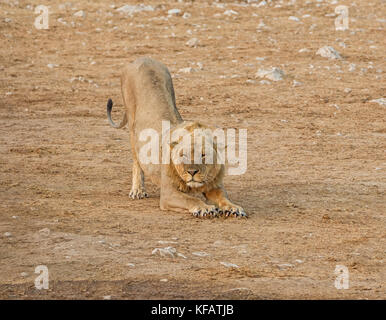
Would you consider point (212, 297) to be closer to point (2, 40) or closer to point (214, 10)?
point (2, 40)

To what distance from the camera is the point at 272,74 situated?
13.2 metres

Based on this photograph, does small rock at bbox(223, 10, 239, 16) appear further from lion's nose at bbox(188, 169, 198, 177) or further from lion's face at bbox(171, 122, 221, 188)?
lion's nose at bbox(188, 169, 198, 177)

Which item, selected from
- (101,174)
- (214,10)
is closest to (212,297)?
(101,174)

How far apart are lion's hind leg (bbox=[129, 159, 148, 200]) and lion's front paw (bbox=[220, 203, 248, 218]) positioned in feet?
3.73

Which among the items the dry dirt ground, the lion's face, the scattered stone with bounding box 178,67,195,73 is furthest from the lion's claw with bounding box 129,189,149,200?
the scattered stone with bounding box 178,67,195,73

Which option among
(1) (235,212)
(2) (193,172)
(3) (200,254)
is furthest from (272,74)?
(3) (200,254)

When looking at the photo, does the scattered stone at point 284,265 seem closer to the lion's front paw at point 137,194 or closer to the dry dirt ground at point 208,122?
the dry dirt ground at point 208,122

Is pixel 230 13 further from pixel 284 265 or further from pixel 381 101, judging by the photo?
pixel 284 265

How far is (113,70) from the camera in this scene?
555 inches

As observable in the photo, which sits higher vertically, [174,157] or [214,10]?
[214,10]

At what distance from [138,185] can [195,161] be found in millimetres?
1300

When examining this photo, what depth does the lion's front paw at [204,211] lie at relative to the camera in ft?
22.7

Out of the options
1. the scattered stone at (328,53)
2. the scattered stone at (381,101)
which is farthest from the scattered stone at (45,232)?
the scattered stone at (328,53)

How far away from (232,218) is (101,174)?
218 centimetres
